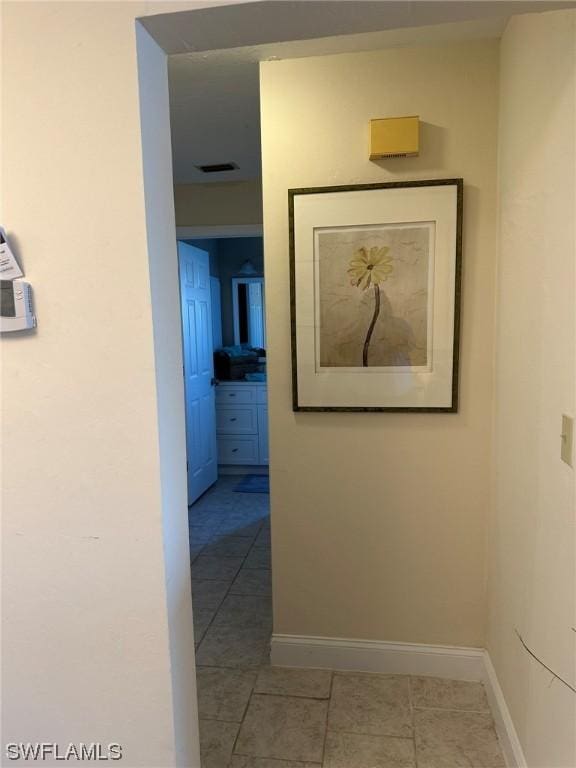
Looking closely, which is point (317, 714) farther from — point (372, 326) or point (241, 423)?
point (241, 423)

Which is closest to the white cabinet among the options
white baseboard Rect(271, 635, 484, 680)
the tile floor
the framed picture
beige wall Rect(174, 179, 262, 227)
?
beige wall Rect(174, 179, 262, 227)

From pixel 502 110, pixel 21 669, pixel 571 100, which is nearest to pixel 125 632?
pixel 21 669

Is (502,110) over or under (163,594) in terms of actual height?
over

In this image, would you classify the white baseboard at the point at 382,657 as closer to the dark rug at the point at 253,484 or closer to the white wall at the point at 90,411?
the white wall at the point at 90,411

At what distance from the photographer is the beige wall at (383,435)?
5.68 ft

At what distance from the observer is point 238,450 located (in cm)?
466

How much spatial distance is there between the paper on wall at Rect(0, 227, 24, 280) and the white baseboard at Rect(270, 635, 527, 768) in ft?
5.75

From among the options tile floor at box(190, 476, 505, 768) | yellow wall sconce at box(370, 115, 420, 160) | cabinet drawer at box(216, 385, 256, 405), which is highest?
yellow wall sconce at box(370, 115, 420, 160)

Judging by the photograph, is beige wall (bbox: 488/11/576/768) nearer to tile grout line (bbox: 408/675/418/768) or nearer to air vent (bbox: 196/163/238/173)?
tile grout line (bbox: 408/675/418/768)

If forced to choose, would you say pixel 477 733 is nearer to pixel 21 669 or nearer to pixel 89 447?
pixel 21 669

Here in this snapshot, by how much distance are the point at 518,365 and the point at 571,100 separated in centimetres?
71

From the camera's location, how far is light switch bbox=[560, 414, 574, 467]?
1093 millimetres

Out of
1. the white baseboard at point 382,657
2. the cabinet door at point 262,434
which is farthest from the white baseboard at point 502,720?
the cabinet door at point 262,434

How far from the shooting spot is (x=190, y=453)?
387 cm
